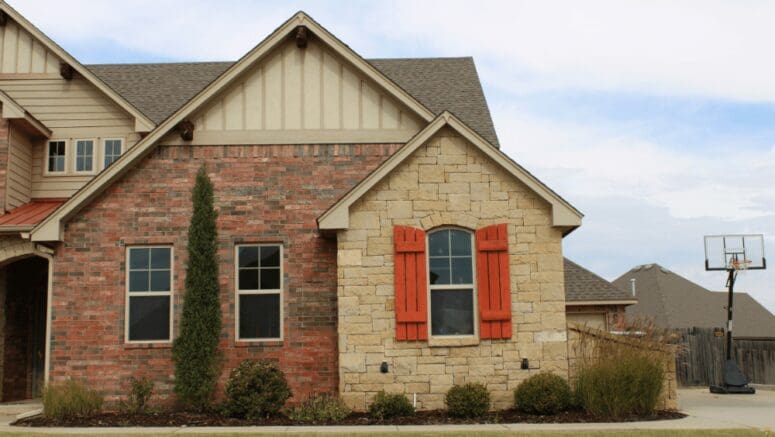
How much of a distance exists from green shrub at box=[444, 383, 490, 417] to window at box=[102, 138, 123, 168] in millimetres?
9547

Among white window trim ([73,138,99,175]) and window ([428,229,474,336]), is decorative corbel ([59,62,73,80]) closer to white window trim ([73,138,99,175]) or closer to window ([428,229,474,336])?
white window trim ([73,138,99,175])

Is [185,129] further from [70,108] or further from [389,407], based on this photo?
[389,407]

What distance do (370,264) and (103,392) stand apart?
5.50 metres

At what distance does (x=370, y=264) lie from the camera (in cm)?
1462

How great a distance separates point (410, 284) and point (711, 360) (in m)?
16.1

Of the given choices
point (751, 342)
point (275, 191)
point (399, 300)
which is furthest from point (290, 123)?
point (751, 342)

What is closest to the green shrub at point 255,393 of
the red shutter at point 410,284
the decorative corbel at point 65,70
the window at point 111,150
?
the red shutter at point 410,284

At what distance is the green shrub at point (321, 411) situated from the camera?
13.6m

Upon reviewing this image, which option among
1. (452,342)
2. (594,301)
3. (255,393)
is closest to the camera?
(255,393)

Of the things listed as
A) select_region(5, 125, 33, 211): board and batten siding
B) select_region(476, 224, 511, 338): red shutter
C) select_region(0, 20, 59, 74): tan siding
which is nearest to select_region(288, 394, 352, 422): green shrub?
select_region(476, 224, 511, 338): red shutter

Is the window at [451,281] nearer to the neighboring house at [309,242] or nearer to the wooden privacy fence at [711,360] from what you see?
the neighboring house at [309,242]

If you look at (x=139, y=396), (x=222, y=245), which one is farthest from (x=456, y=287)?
(x=139, y=396)

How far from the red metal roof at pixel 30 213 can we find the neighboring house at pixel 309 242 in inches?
3.3

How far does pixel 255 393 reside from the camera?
14.0m
